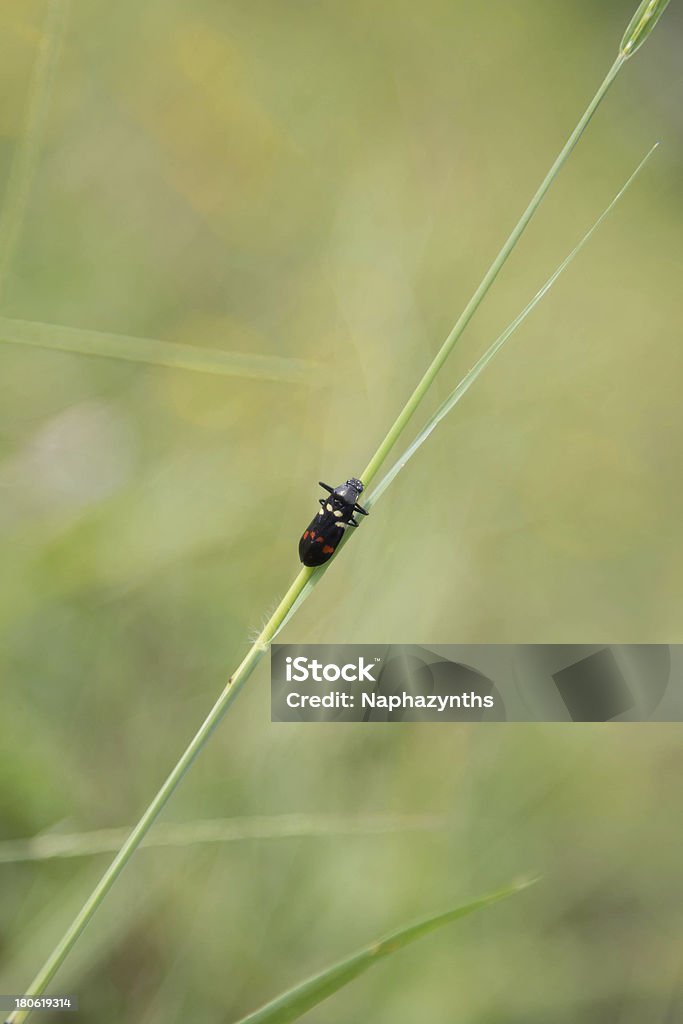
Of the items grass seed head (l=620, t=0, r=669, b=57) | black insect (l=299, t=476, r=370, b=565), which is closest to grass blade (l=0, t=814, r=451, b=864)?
black insect (l=299, t=476, r=370, b=565)

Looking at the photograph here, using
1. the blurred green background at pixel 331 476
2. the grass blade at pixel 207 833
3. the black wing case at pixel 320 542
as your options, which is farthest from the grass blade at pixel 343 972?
the blurred green background at pixel 331 476

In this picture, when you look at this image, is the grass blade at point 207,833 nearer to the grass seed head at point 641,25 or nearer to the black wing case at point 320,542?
the black wing case at point 320,542

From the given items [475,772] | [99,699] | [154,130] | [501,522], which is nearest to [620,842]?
[475,772]

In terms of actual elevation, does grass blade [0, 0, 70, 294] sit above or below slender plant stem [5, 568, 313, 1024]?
above

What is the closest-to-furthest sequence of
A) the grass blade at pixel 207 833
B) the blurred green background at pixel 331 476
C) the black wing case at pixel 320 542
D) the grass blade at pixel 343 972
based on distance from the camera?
1. the grass blade at pixel 343 972
2. the black wing case at pixel 320 542
3. the grass blade at pixel 207 833
4. the blurred green background at pixel 331 476

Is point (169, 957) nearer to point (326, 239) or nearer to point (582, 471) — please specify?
point (582, 471)

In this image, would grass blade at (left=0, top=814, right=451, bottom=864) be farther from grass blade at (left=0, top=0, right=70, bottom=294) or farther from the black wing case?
grass blade at (left=0, top=0, right=70, bottom=294)
